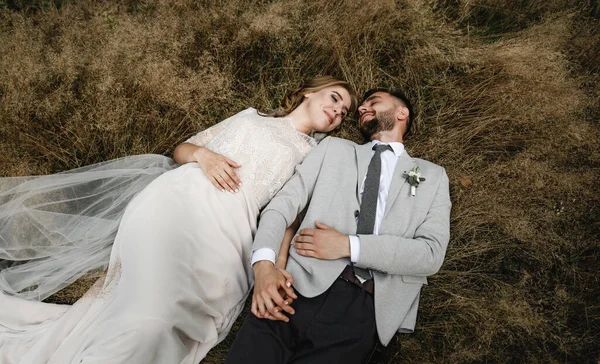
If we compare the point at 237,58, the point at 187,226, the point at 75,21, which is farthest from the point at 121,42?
the point at 187,226

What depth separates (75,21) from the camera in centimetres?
409

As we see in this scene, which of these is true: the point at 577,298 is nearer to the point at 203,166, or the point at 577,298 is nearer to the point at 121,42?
the point at 203,166

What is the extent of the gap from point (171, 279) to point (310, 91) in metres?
2.10

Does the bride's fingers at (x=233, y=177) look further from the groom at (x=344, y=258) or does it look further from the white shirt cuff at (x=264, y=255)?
the white shirt cuff at (x=264, y=255)

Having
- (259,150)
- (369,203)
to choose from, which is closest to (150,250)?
(259,150)

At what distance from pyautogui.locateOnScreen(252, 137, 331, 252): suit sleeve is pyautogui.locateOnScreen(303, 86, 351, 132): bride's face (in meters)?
0.34

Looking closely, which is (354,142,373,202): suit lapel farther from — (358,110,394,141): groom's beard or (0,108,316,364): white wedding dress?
(0,108,316,364): white wedding dress

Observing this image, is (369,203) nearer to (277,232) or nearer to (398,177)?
(398,177)

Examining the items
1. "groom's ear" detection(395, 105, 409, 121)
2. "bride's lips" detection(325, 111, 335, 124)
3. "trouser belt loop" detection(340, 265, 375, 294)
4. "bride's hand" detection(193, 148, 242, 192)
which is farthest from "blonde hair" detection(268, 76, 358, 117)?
"trouser belt loop" detection(340, 265, 375, 294)

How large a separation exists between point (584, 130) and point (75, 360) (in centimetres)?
439

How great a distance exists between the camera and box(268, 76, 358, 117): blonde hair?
3.57 meters

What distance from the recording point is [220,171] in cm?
278

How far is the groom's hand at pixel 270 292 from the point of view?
7.55ft

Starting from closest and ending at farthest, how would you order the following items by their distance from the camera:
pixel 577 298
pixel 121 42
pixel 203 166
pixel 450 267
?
pixel 203 166
pixel 577 298
pixel 450 267
pixel 121 42
